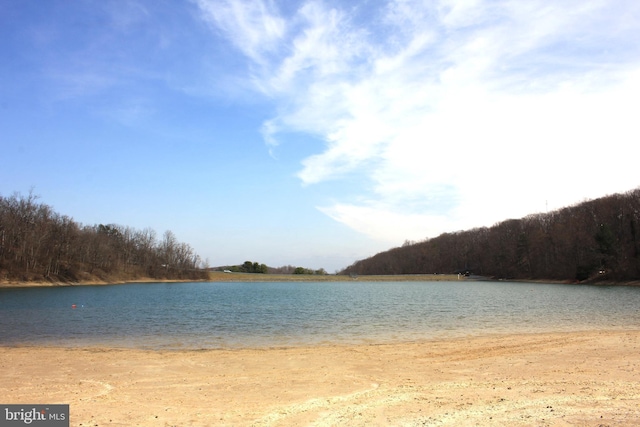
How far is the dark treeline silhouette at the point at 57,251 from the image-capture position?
257 feet

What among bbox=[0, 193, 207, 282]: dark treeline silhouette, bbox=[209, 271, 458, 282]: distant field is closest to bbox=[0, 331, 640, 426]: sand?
bbox=[0, 193, 207, 282]: dark treeline silhouette

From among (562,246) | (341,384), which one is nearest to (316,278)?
(562,246)

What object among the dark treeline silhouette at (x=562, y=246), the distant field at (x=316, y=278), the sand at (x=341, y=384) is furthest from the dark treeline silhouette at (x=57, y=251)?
the dark treeline silhouette at (x=562, y=246)

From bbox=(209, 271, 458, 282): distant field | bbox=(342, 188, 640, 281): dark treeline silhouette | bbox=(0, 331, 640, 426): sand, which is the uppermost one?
bbox=(342, 188, 640, 281): dark treeline silhouette

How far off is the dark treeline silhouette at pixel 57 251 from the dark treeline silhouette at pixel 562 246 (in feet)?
360

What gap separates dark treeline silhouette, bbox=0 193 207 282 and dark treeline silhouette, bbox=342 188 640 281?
109639 mm

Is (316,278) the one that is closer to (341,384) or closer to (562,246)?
(562,246)

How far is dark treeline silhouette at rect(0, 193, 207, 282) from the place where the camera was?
257 feet

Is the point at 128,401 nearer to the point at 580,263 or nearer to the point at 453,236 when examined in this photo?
the point at 580,263

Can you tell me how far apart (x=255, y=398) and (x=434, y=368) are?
6226mm

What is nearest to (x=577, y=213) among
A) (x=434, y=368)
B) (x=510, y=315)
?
(x=510, y=315)

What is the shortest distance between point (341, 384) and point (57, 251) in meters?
95.2

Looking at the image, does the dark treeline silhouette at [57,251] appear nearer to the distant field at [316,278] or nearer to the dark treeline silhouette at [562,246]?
the distant field at [316,278]

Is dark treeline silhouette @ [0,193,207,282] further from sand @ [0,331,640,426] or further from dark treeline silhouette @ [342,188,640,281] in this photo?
dark treeline silhouette @ [342,188,640,281]
